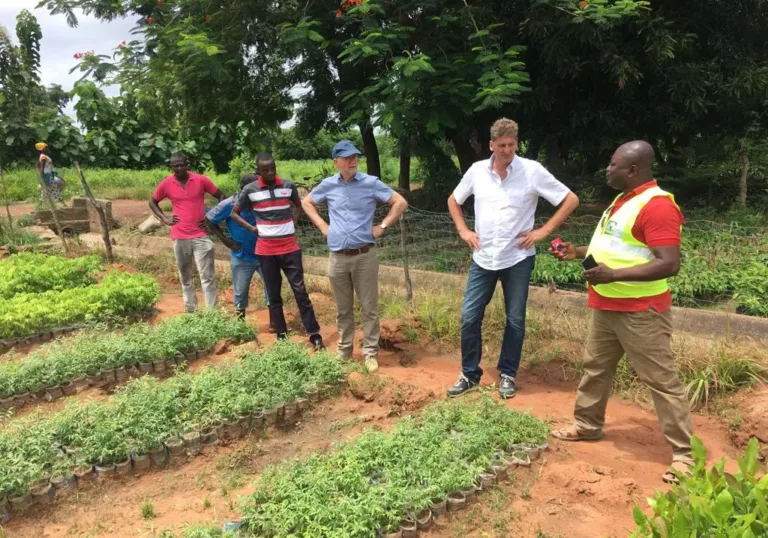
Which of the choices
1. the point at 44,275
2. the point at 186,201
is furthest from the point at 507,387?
the point at 44,275

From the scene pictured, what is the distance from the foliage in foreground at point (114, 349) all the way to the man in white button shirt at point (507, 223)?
8.78 ft

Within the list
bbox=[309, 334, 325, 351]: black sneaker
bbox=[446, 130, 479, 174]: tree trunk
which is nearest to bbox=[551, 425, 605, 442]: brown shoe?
bbox=[309, 334, 325, 351]: black sneaker

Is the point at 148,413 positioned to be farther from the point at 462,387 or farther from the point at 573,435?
the point at 573,435

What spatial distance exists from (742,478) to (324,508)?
1.82 m

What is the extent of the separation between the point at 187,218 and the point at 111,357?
5.93ft

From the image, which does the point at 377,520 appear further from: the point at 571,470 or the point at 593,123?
the point at 593,123

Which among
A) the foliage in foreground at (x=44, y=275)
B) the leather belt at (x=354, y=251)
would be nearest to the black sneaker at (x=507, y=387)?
the leather belt at (x=354, y=251)

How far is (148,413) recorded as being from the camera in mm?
3924

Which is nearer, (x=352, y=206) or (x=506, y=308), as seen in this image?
(x=506, y=308)

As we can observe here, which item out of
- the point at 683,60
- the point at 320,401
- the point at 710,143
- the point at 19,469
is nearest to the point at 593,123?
the point at 683,60

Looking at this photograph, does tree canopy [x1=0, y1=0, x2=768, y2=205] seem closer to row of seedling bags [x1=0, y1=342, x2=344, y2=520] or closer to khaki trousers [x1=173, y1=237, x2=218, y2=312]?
khaki trousers [x1=173, y1=237, x2=218, y2=312]

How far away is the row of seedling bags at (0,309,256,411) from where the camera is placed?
4.88m

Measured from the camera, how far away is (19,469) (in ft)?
11.2

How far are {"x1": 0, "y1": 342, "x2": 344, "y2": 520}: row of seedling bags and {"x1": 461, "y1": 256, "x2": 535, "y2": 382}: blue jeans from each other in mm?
1128
